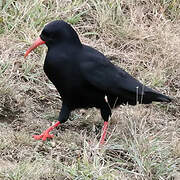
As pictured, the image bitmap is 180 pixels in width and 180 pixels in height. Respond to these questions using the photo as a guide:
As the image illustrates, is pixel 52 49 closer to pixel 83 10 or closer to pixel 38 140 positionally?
pixel 38 140

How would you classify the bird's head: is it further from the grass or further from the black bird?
the grass

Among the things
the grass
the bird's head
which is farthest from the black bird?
the grass

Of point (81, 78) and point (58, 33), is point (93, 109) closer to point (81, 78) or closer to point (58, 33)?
point (81, 78)

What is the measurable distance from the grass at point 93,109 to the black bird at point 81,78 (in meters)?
0.19

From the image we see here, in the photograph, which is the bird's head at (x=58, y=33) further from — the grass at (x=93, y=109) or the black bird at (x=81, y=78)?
the grass at (x=93, y=109)

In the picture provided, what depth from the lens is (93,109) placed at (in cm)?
515

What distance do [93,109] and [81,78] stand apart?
2.79 ft

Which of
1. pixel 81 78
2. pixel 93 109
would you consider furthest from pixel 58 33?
pixel 93 109

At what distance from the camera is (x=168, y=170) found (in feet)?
13.0

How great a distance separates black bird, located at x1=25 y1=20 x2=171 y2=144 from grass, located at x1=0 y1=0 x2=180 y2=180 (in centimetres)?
19

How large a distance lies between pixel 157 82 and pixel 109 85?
4.39ft

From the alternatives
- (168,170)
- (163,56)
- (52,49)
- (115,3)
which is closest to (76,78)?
(52,49)

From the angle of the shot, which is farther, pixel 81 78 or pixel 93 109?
pixel 93 109

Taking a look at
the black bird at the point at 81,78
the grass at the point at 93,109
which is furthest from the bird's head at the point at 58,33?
the grass at the point at 93,109
